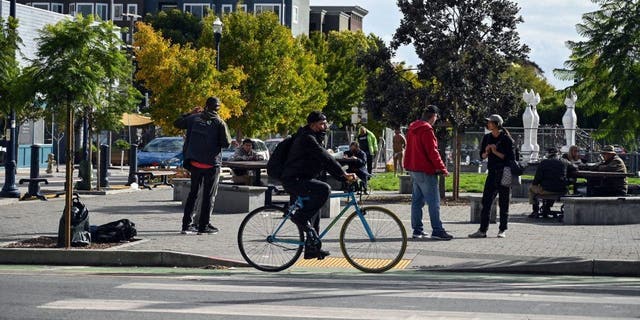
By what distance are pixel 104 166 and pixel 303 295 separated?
2075 centimetres

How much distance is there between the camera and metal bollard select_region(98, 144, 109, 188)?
30516mm

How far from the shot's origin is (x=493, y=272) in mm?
13984

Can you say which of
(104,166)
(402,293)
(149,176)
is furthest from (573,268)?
(149,176)

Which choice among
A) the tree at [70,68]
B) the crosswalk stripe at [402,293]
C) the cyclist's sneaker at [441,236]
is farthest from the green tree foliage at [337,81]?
the crosswalk stripe at [402,293]

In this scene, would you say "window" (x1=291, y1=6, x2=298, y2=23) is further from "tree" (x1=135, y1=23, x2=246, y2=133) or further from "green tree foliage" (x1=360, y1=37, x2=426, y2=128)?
"green tree foliage" (x1=360, y1=37, x2=426, y2=128)

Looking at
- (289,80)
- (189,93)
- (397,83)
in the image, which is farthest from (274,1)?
(397,83)

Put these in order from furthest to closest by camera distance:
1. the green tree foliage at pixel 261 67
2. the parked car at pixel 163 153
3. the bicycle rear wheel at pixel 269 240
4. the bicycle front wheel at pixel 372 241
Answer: the green tree foliage at pixel 261 67 → the parked car at pixel 163 153 → the bicycle front wheel at pixel 372 241 → the bicycle rear wheel at pixel 269 240

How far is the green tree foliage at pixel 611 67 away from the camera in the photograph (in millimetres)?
15742

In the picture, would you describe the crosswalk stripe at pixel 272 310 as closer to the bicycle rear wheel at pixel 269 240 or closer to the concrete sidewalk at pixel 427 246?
the bicycle rear wheel at pixel 269 240

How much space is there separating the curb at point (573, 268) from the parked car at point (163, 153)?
30313 mm

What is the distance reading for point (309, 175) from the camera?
13359 mm

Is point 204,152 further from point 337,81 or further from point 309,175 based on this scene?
point 337,81

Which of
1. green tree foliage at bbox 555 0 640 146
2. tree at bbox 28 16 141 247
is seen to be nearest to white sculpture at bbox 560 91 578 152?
green tree foliage at bbox 555 0 640 146

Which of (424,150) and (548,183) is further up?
(424,150)
